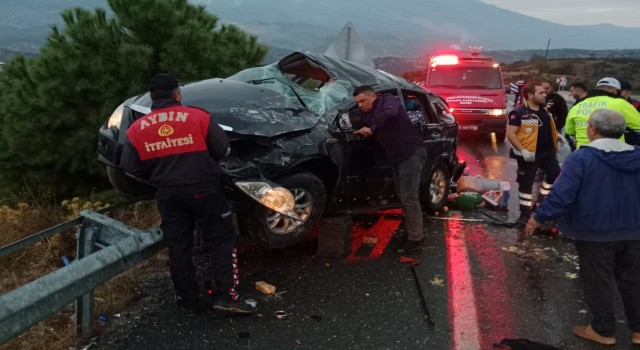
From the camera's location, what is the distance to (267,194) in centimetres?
387

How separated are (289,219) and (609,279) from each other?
247 cm

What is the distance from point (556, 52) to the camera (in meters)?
152

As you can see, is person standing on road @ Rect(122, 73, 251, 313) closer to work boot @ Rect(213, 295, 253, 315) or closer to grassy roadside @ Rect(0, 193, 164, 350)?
work boot @ Rect(213, 295, 253, 315)

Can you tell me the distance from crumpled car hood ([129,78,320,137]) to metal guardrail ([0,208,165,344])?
1.21 m

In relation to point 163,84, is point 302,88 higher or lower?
lower

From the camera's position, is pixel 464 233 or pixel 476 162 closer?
pixel 464 233

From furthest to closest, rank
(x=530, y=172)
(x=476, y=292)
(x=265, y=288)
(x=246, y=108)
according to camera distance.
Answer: (x=530, y=172) → (x=246, y=108) → (x=476, y=292) → (x=265, y=288)

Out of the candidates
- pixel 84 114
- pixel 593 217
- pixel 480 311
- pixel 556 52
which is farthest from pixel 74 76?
pixel 556 52

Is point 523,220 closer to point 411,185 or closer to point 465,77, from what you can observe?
point 411,185

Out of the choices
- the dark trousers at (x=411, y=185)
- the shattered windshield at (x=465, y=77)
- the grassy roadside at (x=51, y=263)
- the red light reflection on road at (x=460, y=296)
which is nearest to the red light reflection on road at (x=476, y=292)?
the red light reflection on road at (x=460, y=296)

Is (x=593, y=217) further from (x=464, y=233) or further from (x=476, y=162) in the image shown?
(x=476, y=162)

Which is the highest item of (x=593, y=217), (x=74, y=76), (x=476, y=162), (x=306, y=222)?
(x=74, y=76)

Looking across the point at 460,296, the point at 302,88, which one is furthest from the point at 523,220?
the point at 302,88

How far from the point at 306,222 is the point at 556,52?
169 metres
